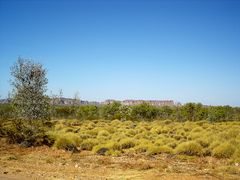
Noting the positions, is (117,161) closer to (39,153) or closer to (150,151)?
(150,151)

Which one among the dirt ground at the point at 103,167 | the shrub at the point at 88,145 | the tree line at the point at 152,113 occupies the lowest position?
the dirt ground at the point at 103,167

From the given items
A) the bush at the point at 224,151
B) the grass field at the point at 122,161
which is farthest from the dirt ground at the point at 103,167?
the bush at the point at 224,151

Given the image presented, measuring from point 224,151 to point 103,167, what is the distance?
7.71 meters

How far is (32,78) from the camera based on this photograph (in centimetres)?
2264

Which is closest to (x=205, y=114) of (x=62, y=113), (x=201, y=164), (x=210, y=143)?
(x=62, y=113)

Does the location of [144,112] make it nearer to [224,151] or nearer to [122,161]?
[224,151]

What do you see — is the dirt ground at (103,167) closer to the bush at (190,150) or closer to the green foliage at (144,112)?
the bush at (190,150)

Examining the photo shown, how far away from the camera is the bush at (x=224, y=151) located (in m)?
18.0

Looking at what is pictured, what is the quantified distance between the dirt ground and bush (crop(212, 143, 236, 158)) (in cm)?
76

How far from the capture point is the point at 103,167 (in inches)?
577

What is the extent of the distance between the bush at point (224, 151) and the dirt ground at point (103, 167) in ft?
2.51

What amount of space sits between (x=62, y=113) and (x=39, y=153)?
56.0m

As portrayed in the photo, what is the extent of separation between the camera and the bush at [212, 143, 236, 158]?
1805cm

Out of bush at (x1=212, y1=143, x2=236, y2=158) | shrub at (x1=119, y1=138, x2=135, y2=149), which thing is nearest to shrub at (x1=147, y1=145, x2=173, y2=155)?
shrub at (x1=119, y1=138, x2=135, y2=149)
